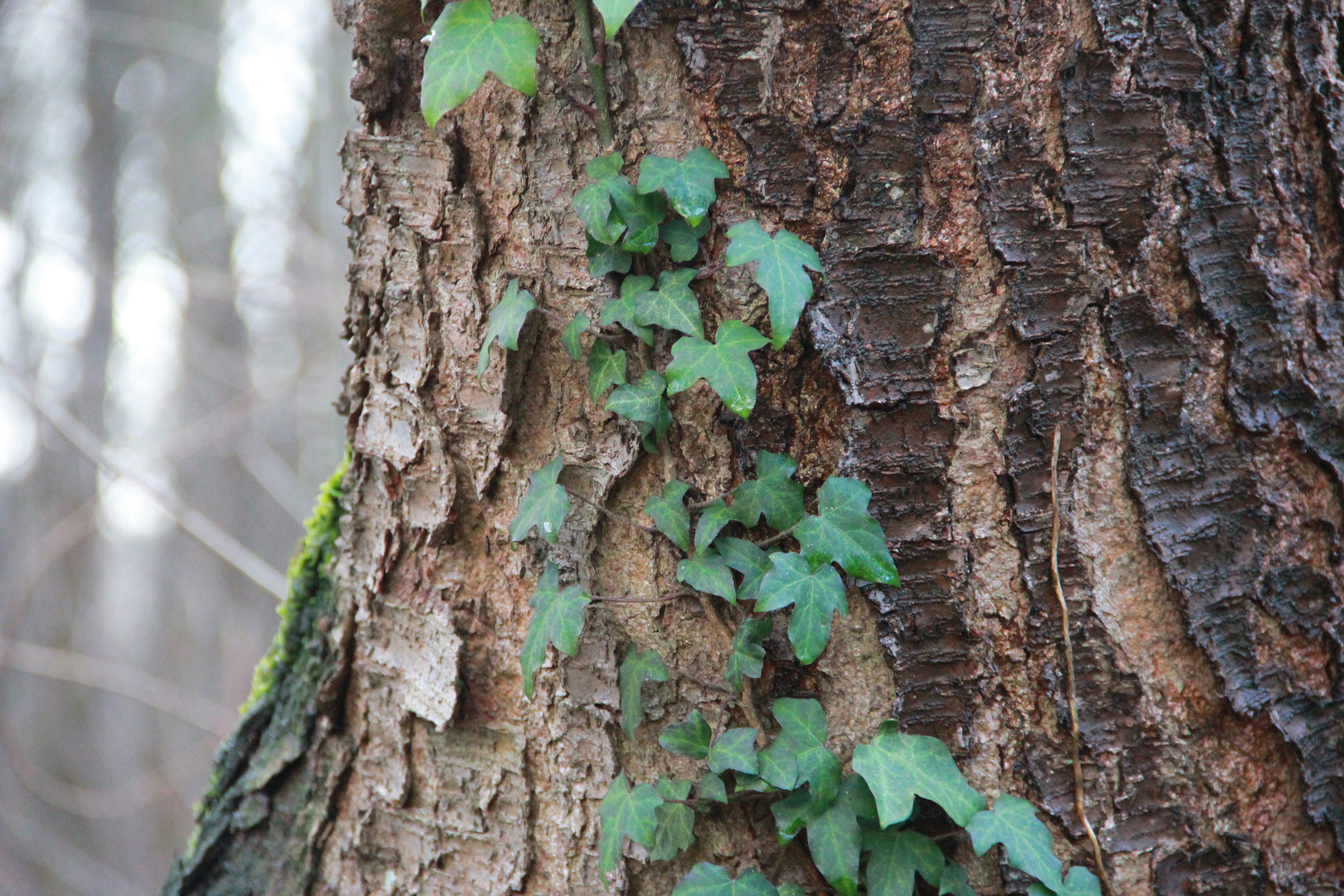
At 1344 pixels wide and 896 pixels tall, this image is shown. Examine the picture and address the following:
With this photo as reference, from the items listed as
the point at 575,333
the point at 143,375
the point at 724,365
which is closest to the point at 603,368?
the point at 575,333

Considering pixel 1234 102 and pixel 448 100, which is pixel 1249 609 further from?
pixel 448 100

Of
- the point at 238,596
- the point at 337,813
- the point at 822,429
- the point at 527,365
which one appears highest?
the point at 238,596

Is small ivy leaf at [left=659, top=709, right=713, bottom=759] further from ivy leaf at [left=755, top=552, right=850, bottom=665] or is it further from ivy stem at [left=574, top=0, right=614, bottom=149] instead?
ivy stem at [left=574, top=0, right=614, bottom=149]

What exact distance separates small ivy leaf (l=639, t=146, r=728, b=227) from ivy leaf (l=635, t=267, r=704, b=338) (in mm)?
70

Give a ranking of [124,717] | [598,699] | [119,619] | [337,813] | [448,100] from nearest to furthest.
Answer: [448,100] < [598,699] < [337,813] < [124,717] < [119,619]

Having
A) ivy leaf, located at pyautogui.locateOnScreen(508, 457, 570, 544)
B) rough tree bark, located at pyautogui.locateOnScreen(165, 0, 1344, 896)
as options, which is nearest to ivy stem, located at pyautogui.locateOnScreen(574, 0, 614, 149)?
rough tree bark, located at pyautogui.locateOnScreen(165, 0, 1344, 896)

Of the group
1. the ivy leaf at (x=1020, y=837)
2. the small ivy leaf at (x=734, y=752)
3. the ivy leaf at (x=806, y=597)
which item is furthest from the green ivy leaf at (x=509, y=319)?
the ivy leaf at (x=1020, y=837)

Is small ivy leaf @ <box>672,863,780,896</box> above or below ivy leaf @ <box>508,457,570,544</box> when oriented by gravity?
below

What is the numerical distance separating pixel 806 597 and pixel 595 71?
0.67m

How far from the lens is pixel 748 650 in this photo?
957mm

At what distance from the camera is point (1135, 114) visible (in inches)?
36.8

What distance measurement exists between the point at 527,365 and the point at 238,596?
19.9 ft

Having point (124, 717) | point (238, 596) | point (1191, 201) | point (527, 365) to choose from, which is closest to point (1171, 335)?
point (1191, 201)

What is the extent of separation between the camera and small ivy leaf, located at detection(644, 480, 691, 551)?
3.19 ft
